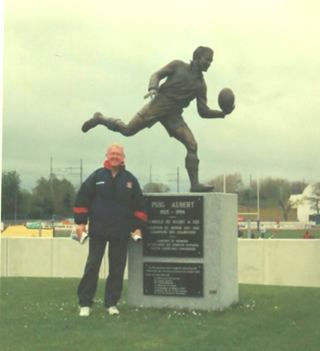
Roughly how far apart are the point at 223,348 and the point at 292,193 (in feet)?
61.9

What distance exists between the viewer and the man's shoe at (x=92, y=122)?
8.98m

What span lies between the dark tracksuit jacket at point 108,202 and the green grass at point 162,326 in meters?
0.88

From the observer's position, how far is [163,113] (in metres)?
8.78

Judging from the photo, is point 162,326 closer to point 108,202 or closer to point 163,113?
point 108,202

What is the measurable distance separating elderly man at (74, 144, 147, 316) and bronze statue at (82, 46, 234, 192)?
999mm

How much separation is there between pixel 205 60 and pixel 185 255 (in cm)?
215

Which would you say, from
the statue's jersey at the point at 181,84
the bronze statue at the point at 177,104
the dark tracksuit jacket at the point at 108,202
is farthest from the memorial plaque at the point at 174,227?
the statue's jersey at the point at 181,84

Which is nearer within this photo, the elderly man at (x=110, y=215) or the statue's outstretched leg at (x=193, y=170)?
the elderly man at (x=110, y=215)

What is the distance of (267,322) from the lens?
7344mm

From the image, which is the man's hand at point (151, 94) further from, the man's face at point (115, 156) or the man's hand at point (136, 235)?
the man's hand at point (136, 235)

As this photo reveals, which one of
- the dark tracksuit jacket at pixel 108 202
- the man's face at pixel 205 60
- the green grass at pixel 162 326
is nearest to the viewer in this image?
the green grass at pixel 162 326

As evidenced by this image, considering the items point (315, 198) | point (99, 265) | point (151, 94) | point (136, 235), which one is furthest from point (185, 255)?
point (315, 198)

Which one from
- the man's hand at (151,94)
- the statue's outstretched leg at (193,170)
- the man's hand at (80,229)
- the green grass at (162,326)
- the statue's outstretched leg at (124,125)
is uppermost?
the man's hand at (151,94)

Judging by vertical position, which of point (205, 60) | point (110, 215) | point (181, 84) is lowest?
point (110, 215)
